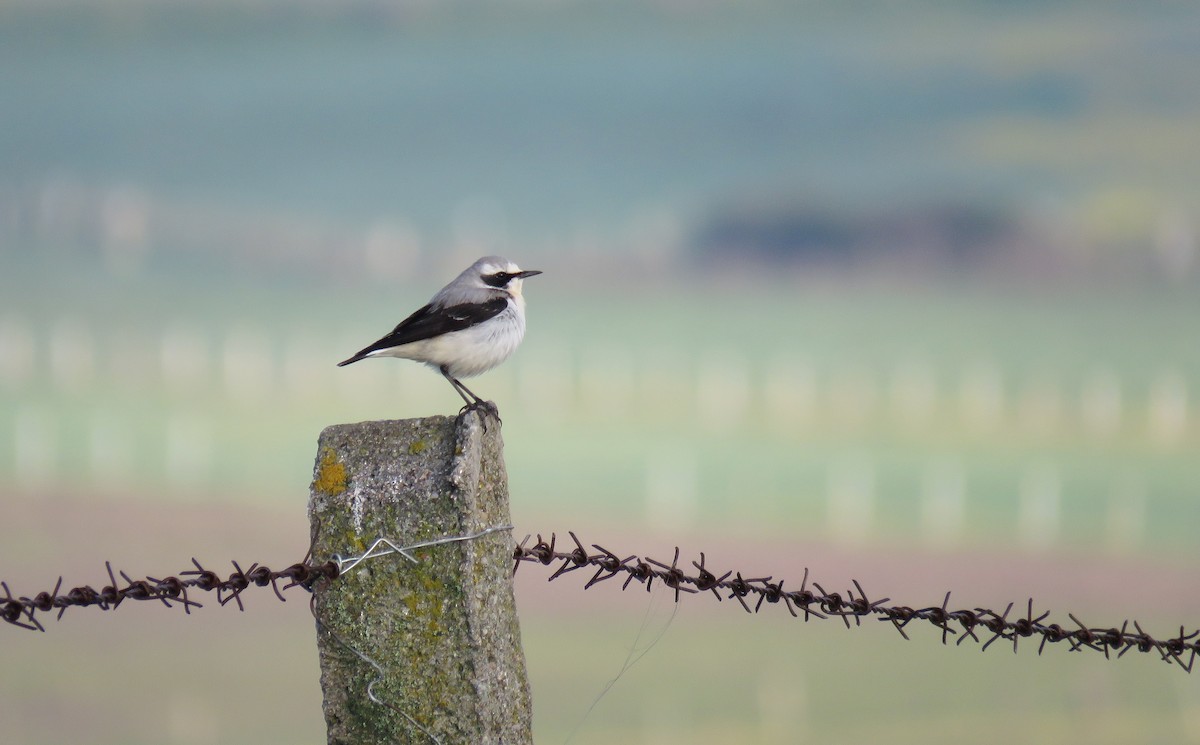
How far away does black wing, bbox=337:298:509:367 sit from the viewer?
6.60m

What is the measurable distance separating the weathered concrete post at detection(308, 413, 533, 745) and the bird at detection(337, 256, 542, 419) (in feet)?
8.62

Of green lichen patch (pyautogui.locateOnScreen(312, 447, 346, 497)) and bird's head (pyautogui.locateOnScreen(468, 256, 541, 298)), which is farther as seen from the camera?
bird's head (pyautogui.locateOnScreen(468, 256, 541, 298))

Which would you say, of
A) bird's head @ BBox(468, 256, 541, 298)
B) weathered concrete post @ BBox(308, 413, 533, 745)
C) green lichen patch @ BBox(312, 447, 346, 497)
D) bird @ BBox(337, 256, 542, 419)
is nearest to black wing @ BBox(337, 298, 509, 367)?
bird @ BBox(337, 256, 542, 419)

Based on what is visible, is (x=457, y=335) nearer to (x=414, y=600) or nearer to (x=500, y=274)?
(x=500, y=274)

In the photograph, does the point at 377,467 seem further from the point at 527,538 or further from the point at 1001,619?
the point at 1001,619

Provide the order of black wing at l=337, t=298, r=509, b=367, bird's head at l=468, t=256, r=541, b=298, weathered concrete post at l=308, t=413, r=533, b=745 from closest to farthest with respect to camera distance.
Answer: weathered concrete post at l=308, t=413, r=533, b=745
black wing at l=337, t=298, r=509, b=367
bird's head at l=468, t=256, r=541, b=298

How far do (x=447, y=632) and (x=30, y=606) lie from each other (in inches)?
50.2

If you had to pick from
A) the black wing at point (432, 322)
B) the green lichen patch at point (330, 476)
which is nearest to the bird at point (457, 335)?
the black wing at point (432, 322)

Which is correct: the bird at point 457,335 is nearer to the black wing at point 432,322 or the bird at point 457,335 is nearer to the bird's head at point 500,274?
the black wing at point 432,322

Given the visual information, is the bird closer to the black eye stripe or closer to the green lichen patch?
the black eye stripe

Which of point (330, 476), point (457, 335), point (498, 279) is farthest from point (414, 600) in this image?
point (498, 279)

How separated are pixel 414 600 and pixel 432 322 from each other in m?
3.18

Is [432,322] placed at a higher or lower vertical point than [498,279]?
lower

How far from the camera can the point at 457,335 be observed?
665 cm
